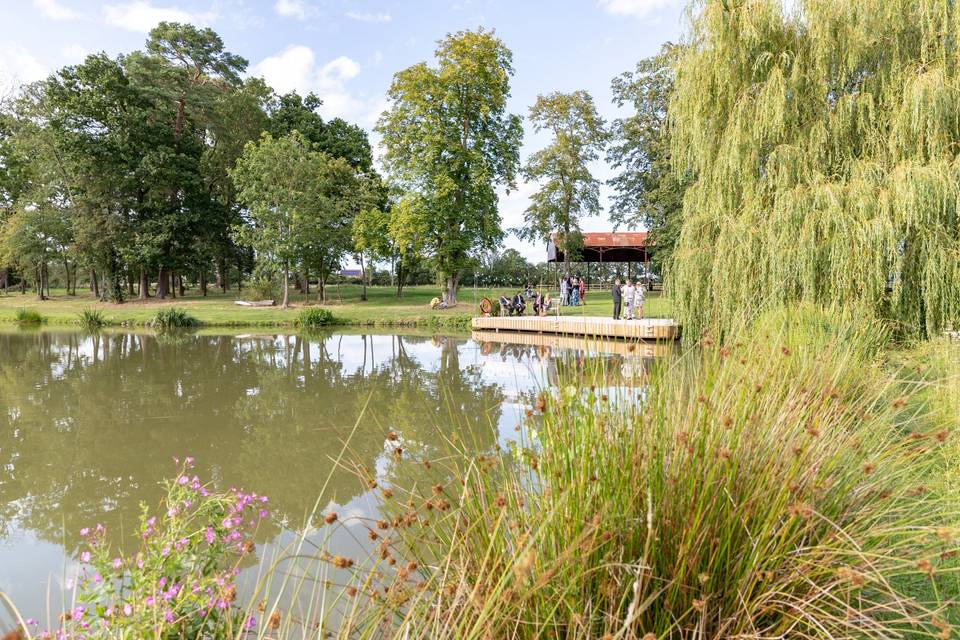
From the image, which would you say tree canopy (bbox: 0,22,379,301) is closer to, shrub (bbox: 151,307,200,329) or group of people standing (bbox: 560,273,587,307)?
shrub (bbox: 151,307,200,329)

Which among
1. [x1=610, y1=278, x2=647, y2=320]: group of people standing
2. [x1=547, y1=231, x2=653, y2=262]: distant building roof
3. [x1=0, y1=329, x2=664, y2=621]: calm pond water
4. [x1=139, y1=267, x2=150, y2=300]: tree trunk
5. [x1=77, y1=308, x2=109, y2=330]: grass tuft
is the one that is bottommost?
[x1=0, y1=329, x2=664, y2=621]: calm pond water

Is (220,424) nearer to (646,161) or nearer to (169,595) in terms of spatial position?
(169,595)

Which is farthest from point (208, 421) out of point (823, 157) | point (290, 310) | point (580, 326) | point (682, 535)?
point (290, 310)

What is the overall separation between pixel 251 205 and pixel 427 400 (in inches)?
840

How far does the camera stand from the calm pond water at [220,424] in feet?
12.6

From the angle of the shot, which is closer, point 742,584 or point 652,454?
point 742,584

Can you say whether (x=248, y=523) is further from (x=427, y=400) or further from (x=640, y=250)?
(x=640, y=250)

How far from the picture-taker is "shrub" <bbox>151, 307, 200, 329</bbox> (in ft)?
70.5

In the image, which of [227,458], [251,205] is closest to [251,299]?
[251,205]

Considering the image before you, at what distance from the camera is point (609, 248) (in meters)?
30.8

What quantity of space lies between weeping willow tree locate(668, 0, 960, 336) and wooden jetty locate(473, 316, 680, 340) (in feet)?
8.49

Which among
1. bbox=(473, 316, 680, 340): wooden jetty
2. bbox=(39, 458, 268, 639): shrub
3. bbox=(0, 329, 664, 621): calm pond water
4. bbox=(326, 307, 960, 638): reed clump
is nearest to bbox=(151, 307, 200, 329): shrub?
bbox=(0, 329, 664, 621): calm pond water

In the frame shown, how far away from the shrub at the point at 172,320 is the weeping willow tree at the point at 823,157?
61.6 ft

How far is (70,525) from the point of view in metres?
3.90
